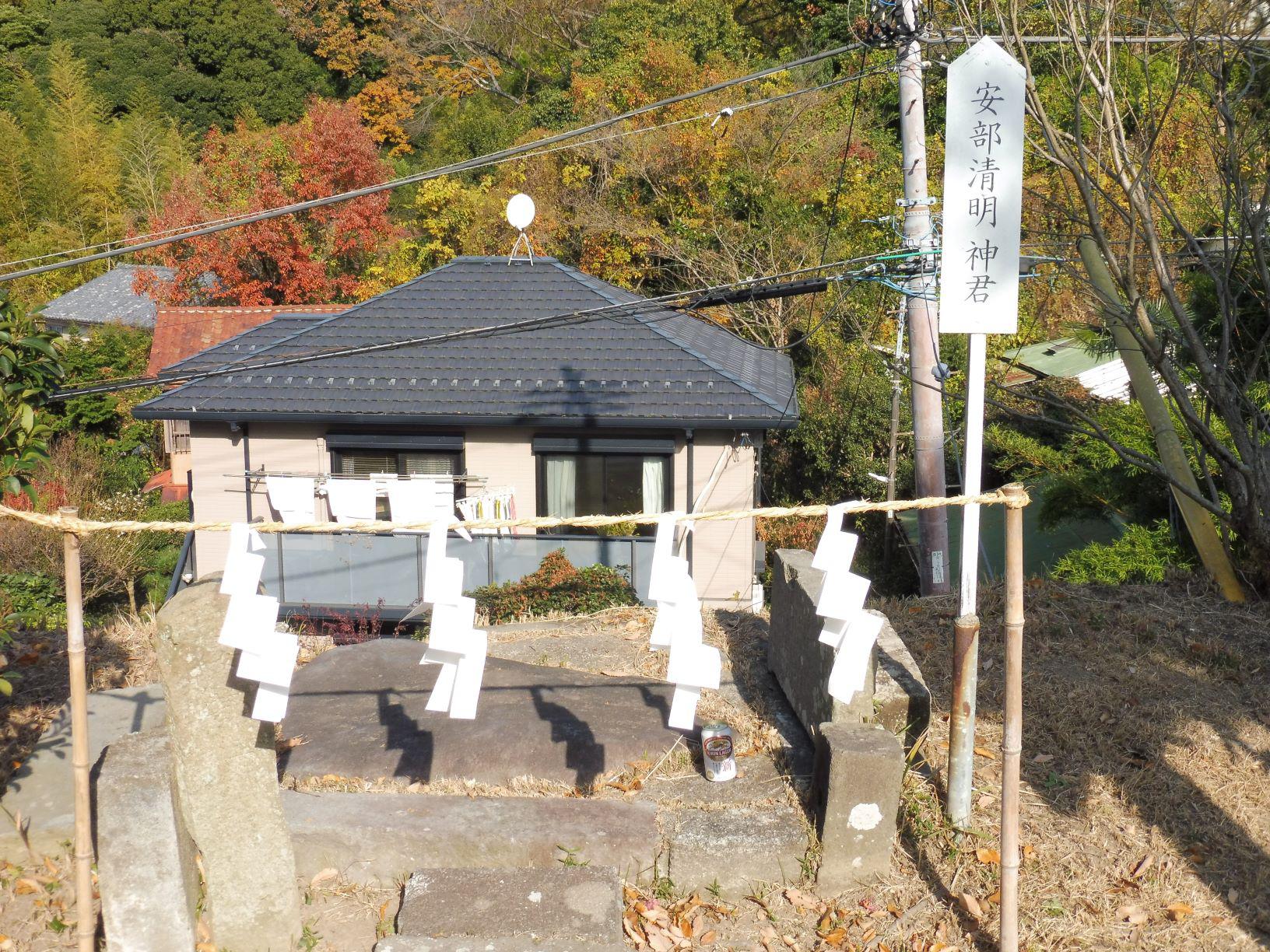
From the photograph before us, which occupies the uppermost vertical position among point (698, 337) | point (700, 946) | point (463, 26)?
point (463, 26)

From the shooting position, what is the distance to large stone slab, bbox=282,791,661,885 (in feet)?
15.5

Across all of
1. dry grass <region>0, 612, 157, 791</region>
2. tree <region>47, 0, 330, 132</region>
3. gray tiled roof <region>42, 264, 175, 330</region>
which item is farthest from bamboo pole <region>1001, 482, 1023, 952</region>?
tree <region>47, 0, 330, 132</region>

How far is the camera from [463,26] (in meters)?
34.2

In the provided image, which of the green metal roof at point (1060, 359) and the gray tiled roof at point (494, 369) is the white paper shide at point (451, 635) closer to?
the gray tiled roof at point (494, 369)

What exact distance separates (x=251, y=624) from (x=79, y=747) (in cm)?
76

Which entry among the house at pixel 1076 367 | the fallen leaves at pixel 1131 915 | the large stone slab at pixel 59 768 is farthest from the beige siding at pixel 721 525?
the fallen leaves at pixel 1131 915

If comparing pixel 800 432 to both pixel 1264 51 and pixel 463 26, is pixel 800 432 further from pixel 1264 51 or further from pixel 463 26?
pixel 463 26

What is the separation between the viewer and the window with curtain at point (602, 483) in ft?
44.0

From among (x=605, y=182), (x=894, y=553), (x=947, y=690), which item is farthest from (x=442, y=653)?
(x=605, y=182)

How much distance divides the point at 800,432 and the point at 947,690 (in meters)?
13.7

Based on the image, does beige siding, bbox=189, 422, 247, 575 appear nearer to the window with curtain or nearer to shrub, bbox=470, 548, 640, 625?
shrub, bbox=470, 548, 640, 625

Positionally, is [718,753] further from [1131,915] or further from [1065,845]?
[1131,915]

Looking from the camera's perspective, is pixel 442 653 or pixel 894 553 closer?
pixel 442 653

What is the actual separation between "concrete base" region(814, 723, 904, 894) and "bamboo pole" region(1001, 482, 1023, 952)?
0.50 m
